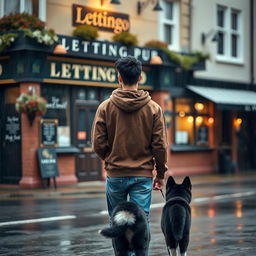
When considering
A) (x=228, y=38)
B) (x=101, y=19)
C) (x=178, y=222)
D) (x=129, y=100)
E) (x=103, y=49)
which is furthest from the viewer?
(x=228, y=38)

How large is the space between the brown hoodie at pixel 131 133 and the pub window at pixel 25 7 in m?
15.6

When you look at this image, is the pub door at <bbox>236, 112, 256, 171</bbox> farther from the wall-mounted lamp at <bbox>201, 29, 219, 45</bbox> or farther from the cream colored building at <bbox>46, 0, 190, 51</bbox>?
the cream colored building at <bbox>46, 0, 190, 51</bbox>

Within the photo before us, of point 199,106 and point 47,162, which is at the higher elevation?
point 199,106

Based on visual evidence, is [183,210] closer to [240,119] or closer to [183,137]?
[183,137]

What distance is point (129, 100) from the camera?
20.5 ft

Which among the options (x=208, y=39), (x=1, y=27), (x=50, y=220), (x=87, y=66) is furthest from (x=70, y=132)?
(x=50, y=220)

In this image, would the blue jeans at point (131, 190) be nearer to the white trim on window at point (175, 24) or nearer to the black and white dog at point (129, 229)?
the black and white dog at point (129, 229)

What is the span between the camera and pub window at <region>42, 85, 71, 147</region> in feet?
71.4

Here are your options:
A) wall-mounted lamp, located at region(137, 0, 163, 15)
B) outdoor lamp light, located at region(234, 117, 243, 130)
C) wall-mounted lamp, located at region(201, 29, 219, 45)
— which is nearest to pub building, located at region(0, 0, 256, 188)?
wall-mounted lamp, located at region(137, 0, 163, 15)

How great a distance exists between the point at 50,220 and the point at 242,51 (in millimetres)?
18345

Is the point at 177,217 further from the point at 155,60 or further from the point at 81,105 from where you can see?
the point at 155,60

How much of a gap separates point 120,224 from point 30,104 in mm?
14687

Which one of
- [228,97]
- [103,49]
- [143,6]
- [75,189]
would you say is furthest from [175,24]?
[75,189]

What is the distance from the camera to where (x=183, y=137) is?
87.8 feet
